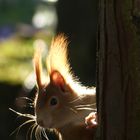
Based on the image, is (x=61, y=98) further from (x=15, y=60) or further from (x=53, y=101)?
(x=15, y=60)

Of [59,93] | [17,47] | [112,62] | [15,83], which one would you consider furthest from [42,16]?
[112,62]

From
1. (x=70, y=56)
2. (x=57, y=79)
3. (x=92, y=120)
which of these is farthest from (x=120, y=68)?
(x=70, y=56)

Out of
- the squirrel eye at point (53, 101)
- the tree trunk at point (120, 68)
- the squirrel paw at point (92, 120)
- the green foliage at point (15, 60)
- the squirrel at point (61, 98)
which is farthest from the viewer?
the green foliage at point (15, 60)

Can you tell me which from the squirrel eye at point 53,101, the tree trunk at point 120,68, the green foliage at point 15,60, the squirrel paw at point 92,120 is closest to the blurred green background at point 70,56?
the green foliage at point 15,60

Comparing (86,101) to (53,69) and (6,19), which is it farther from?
(6,19)

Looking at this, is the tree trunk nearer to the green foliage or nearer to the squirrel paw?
the squirrel paw

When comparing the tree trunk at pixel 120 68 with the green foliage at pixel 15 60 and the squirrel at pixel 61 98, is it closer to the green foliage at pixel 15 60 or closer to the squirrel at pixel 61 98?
the squirrel at pixel 61 98

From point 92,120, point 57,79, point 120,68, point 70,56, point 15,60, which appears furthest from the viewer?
point 15,60
